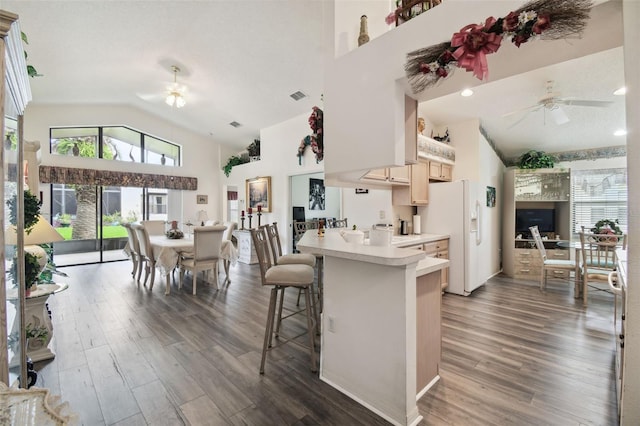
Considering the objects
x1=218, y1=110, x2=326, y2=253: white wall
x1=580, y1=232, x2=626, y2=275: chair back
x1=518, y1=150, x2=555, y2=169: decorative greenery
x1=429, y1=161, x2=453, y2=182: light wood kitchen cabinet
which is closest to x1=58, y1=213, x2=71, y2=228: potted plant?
x1=218, y1=110, x2=326, y2=253: white wall

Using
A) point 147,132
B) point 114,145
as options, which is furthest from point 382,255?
point 114,145

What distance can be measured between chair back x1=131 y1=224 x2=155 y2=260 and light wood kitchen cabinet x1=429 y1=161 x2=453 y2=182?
461cm

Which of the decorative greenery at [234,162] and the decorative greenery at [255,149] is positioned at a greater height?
the decorative greenery at [255,149]

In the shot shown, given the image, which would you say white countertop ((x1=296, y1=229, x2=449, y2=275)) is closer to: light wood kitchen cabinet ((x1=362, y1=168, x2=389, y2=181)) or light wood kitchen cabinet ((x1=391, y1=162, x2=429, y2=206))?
light wood kitchen cabinet ((x1=362, y1=168, x2=389, y2=181))

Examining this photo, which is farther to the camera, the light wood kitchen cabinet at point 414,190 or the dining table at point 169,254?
the dining table at point 169,254

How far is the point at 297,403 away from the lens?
1753 mm

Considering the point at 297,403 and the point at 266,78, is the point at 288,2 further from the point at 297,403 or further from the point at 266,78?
the point at 297,403

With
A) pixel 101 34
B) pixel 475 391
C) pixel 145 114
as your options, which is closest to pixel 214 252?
pixel 101 34

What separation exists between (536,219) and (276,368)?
19.0 ft

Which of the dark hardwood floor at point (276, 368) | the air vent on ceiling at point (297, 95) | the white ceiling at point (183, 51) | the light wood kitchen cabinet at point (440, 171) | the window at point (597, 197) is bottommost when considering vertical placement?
the dark hardwood floor at point (276, 368)

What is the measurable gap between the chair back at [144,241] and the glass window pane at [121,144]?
3287 mm

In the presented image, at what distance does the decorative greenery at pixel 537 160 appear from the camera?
5.27 m

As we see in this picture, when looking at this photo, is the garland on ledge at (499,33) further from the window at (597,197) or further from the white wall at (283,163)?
the window at (597,197)

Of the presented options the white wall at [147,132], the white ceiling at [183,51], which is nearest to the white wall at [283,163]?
the white ceiling at [183,51]
